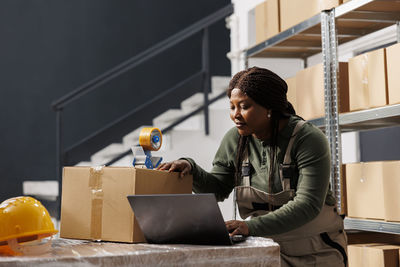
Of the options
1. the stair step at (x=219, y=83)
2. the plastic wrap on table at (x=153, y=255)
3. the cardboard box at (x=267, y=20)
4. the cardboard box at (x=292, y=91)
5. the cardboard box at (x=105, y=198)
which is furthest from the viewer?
the stair step at (x=219, y=83)

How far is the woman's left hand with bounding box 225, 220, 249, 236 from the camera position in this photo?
Answer: 149cm

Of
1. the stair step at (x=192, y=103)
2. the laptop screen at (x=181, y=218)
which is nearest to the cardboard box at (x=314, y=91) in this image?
the laptop screen at (x=181, y=218)

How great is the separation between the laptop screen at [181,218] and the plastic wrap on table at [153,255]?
0.04m

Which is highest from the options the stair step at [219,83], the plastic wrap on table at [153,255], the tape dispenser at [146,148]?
the stair step at [219,83]

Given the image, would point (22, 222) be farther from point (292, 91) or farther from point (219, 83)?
point (219, 83)

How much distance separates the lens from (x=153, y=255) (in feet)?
4.19

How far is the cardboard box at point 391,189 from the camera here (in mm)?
2488

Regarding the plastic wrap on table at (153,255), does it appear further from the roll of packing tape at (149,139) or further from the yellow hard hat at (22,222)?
the roll of packing tape at (149,139)

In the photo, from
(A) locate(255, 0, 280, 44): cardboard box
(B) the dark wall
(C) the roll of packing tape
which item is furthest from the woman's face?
(B) the dark wall

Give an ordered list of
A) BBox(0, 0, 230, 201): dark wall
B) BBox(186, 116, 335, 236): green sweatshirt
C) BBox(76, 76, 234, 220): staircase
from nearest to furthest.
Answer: BBox(186, 116, 335, 236): green sweatshirt
BBox(76, 76, 234, 220): staircase
BBox(0, 0, 230, 201): dark wall

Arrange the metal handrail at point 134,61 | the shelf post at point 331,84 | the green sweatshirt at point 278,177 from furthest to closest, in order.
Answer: the metal handrail at point 134,61
the shelf post at point 331,84
the green sweatshirt at point 278,177

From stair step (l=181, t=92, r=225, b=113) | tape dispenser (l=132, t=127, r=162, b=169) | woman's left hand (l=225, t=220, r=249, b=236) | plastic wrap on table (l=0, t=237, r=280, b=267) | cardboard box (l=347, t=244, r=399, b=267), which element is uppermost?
stair step (l=181, t=92, r=225, b=113)

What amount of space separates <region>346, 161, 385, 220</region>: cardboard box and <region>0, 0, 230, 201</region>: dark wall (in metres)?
3.68

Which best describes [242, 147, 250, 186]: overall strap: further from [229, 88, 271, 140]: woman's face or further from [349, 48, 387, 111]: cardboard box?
[349, 48, 387, 111]: cardboard box
